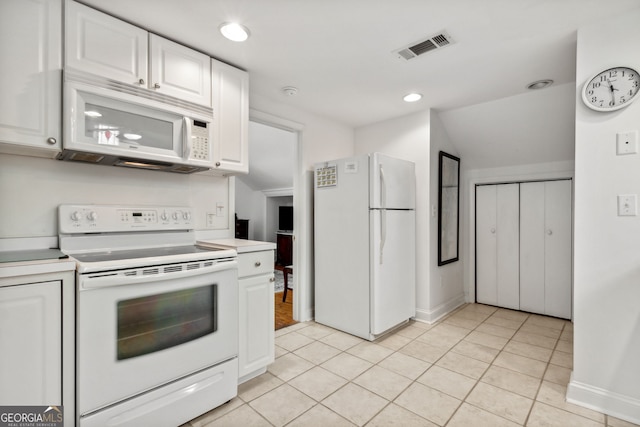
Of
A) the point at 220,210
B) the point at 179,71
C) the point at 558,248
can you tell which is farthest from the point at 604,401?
the point at 179,71

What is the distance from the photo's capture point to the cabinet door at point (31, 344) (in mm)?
1246

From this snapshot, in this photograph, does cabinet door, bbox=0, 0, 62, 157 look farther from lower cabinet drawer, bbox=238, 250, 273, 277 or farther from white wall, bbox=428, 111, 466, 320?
white wall, bbox=428, 111, 466, 320

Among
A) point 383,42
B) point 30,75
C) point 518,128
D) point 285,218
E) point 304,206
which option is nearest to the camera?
point 30,75

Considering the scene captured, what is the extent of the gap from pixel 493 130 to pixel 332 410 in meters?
3.23

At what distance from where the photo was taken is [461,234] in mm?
4098

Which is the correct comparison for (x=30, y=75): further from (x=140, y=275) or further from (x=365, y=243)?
(x=365, y=243)

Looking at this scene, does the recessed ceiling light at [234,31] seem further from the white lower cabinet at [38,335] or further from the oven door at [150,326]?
the white lower cabinet at [38,335]

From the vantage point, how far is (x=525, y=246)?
148 inches

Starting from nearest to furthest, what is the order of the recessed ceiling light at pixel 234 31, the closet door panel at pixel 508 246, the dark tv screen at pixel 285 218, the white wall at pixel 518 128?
the recessed ceiling light at pixel 234 31 < the white wall at pixel 518 128 < the closet door panel at pixel 508 246 < the dark tv screen at pixel 285 218

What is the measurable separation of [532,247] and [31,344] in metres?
4.51

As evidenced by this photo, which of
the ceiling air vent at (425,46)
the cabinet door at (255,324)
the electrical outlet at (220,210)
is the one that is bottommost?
the cabinet door at (255,324)

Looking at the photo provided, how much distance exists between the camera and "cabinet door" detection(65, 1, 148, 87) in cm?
162

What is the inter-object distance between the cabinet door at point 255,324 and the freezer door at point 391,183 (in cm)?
125

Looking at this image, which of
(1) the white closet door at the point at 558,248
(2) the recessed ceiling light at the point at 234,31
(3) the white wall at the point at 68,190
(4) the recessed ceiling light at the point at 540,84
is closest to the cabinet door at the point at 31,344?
(3) the white wall at the point at 68,190
